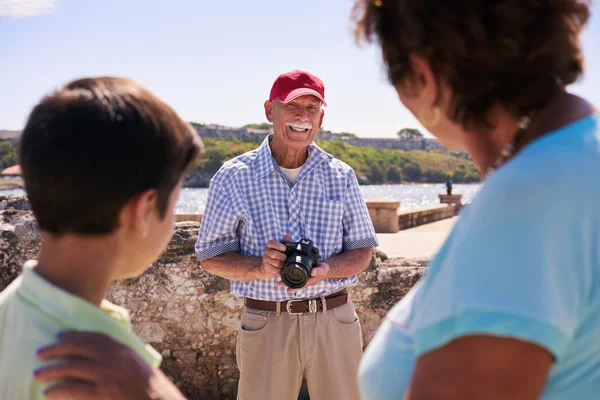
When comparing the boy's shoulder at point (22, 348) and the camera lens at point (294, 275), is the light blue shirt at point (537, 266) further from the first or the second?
the camera lens at point (294, 275)

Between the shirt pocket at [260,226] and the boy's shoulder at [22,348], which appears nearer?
the boy's shoulder at [22,348]

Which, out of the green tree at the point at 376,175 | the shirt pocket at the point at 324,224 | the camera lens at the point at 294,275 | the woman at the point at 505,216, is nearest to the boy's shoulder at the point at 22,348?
the woman at the point at 505,216

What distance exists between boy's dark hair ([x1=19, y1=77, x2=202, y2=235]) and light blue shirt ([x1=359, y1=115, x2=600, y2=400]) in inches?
23.6

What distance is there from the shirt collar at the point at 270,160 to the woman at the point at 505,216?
1.90m

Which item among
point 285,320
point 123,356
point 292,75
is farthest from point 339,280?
point 123,356

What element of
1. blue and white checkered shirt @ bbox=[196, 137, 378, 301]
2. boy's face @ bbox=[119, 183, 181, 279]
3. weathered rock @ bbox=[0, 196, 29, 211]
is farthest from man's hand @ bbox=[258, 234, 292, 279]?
weathered rock @ bbox=[0, 196, 29, 211]

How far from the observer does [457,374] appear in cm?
93

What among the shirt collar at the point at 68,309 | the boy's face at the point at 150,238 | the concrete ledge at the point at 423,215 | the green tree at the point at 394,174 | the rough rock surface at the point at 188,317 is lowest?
the green tree at the point at 394,174

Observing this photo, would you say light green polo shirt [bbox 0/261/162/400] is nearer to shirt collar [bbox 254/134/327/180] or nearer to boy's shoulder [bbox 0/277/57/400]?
boy's shoulder [bbox 0/277/57/400]

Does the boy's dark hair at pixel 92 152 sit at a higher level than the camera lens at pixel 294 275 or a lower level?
higher

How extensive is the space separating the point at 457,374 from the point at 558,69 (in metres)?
0.60

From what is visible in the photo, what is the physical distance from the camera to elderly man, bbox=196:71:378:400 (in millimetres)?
2994

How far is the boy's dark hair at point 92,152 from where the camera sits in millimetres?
1110

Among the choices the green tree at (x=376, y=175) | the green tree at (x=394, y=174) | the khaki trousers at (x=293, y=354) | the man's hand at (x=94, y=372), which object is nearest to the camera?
the man's hand at (x=94, y=372)
